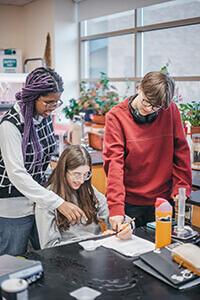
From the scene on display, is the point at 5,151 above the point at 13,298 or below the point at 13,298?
above

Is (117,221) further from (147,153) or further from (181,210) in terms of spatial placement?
(147,153)

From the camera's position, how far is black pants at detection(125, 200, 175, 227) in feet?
6.62

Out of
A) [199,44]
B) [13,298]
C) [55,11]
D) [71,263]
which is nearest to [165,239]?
[71,263]

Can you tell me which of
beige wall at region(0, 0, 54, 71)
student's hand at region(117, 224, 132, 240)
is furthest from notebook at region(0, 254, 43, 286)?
beige wall at region(0, 0, 54, 71)

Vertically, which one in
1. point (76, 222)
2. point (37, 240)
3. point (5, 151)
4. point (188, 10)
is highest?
point (188, 10)

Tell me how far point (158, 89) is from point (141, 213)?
2.10 feet

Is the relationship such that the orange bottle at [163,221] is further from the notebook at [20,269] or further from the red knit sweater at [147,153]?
the notebook at [20,269]

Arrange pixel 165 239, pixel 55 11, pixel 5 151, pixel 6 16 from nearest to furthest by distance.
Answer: pixel 165 239
pixel 5 151
pixel 55 11
pixel 6 16

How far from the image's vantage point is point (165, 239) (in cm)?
159

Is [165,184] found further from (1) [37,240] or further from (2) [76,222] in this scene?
(1) [37,240]

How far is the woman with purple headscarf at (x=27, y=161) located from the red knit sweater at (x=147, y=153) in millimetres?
306

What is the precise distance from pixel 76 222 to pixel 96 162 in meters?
1.16

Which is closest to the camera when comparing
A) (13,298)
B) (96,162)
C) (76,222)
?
(13,298)

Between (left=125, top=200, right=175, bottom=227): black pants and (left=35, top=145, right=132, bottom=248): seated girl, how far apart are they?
0.41ft
